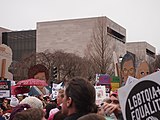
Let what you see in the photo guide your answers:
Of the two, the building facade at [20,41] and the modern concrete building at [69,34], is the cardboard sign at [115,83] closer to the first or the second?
the modern concrete building at [69,34]

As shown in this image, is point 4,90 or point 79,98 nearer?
point 79,98

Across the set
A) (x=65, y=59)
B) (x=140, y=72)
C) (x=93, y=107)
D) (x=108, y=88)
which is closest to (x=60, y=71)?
(x=65, y=59)

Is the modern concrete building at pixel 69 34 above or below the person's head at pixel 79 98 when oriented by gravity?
above

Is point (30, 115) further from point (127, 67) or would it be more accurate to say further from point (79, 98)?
point (127, 67)

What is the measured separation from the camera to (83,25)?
73.7 metres

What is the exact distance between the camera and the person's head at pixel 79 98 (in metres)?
3.51

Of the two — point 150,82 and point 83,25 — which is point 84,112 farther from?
point 83,25

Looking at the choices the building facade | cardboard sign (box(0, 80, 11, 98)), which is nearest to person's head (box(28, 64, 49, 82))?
cardboard sign (box(0, 80, 11, 98))

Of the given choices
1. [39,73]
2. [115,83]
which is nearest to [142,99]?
[115,83]

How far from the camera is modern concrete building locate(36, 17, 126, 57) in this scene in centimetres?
7225

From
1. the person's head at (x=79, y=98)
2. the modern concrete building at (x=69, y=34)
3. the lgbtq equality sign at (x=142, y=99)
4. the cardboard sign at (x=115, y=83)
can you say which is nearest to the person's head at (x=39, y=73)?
the cardboard sign at (x=115, y=83)

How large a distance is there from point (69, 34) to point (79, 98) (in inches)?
2817

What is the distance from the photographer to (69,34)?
2945 inches

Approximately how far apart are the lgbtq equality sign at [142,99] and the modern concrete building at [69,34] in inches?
2650
